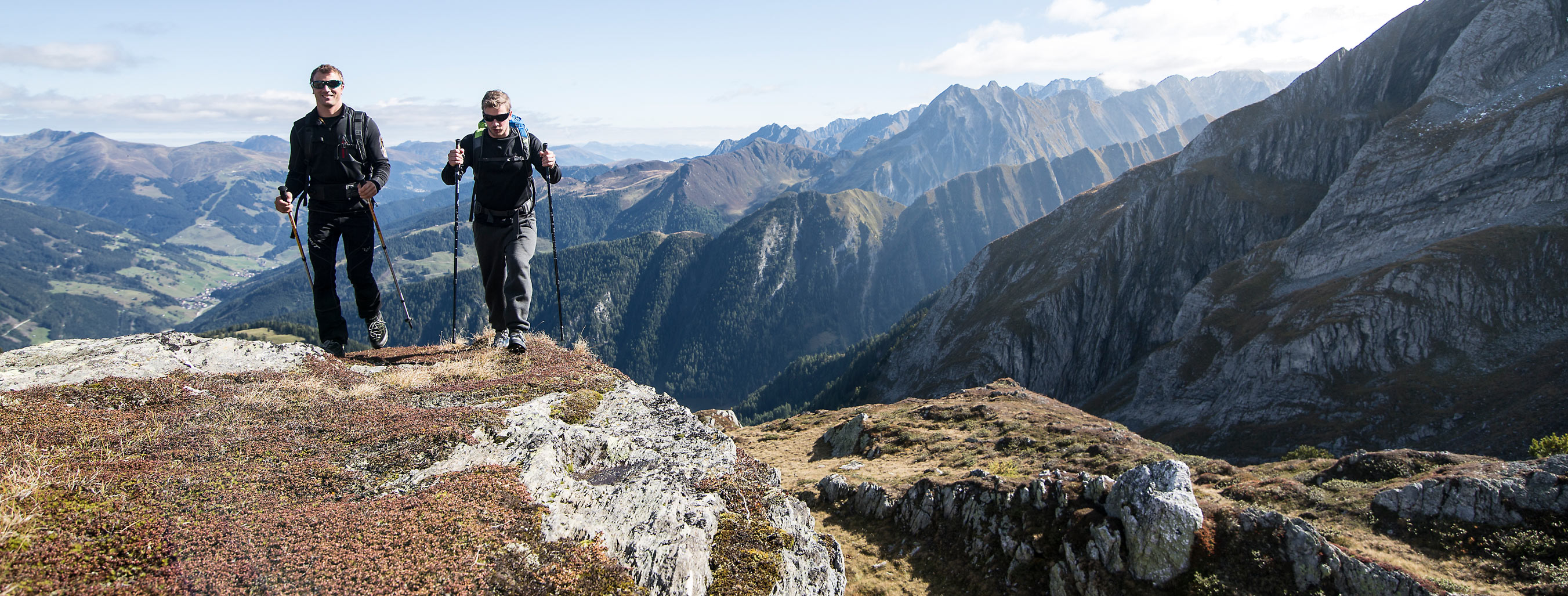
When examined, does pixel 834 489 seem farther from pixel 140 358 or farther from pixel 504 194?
pixel 140 358

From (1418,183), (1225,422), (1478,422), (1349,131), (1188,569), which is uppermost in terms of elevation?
(1349,131)

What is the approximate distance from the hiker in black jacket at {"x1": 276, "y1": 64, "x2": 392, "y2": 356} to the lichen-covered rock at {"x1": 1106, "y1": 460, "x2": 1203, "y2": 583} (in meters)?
17.5

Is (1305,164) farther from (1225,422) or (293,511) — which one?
(293,511)

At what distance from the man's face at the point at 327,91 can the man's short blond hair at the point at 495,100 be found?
2539mm

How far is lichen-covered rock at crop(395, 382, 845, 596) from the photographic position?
7.74 m

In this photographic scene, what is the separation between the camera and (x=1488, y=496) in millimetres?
15047

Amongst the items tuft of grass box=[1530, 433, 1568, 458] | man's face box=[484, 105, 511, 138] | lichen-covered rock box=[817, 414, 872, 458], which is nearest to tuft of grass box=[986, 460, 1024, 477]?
lichen-covered rock box=[817, 414, 872, 458]

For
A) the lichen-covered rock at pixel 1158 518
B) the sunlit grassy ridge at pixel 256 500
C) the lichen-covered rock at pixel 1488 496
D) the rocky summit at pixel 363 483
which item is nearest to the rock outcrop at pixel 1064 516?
the lichen-covered rock at pixel 1158 518

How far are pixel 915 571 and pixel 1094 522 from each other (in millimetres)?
4662

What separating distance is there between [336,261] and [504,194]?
3.56 meters

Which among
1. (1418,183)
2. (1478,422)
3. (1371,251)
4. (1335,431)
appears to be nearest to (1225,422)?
(1335,431)

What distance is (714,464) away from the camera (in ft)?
33.7

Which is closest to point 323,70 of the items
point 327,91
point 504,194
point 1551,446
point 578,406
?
point 327,91

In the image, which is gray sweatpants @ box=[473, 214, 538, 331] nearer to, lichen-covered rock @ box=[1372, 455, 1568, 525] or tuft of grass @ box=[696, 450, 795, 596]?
tuft of grass @ box=[696, 450, 795, 596]
